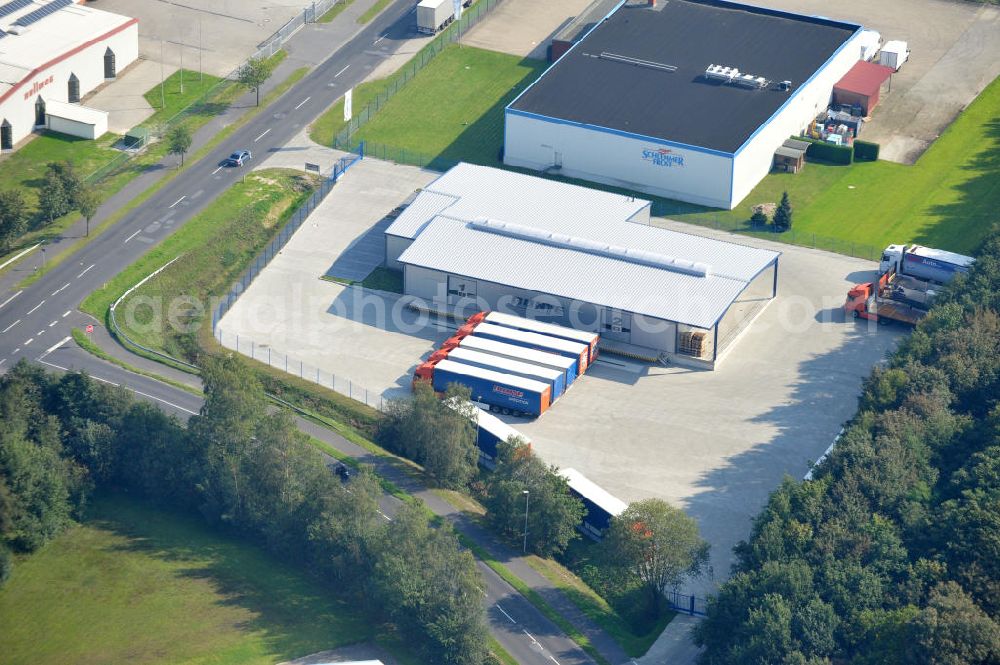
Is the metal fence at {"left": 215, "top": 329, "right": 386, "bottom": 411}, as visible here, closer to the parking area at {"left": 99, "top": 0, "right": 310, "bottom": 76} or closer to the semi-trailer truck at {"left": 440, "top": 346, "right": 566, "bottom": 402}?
the semi-trailer truck at {"left": 440, "top": 346, "right": 566, "bottom": 402}

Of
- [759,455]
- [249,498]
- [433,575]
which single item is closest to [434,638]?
[433,575]

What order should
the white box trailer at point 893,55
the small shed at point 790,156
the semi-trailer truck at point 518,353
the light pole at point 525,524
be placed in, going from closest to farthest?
the light pole at point 525,524
the semi-trailer truck at point 518,353
the small shed at point 790,156
the white box trailer at point 893,55

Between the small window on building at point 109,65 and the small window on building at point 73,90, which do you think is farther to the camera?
the small window on building at point 109,65

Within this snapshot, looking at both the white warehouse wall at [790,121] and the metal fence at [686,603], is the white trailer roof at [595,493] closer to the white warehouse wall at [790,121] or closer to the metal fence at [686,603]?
the metal fence at [686,603]

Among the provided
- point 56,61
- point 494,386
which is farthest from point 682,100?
point 56,61

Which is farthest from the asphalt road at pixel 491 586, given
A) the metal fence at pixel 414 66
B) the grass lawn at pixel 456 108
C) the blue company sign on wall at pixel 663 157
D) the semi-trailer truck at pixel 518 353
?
the blue company sign on wall at pixel 663 157

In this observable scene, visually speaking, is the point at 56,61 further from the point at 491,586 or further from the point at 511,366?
the point at 491,586

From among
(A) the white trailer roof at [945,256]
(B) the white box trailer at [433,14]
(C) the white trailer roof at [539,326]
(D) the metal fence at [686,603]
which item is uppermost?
(B) the white box trailer at [433,14]
